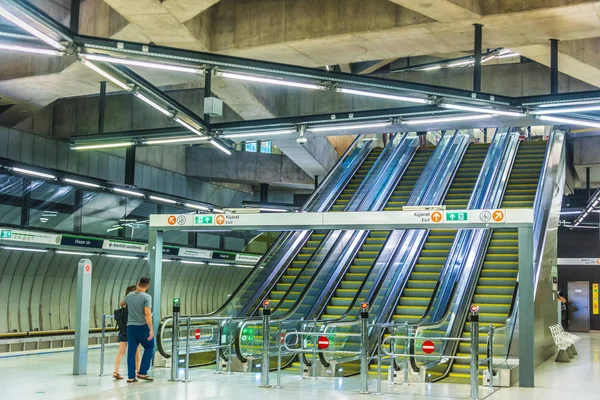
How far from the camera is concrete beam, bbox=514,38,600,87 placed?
1246cm

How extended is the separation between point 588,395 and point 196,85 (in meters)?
16.0

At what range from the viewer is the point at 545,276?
55.3ft

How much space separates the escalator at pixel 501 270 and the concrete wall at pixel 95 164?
1070 centimetres

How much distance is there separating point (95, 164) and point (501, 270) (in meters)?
11.3

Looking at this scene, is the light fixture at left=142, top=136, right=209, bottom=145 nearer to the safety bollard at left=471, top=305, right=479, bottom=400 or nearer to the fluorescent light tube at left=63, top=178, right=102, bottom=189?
the fluorescent light tube at left=63, top=178, right=102, bottom=189

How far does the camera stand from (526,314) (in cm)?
1179

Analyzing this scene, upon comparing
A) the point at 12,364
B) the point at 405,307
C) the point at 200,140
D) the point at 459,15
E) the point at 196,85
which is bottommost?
the point at 12,364

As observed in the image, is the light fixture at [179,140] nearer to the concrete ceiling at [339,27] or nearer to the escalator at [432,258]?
the concrete ceiling at [339,27]

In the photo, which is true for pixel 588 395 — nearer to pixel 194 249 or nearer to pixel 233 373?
pixel 233 373

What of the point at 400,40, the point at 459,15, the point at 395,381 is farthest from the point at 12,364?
the point at 459,15

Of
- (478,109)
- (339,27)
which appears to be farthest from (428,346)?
(339,27)

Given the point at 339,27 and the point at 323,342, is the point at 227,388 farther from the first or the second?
the point at 339,27

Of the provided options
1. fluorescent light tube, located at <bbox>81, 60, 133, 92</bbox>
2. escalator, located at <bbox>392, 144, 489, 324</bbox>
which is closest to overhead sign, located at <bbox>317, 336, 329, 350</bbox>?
escalator, located at <bbox>392, 144, 489, 324</bbox>

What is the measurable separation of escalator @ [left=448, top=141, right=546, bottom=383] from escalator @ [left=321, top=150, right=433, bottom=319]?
2.62 m
